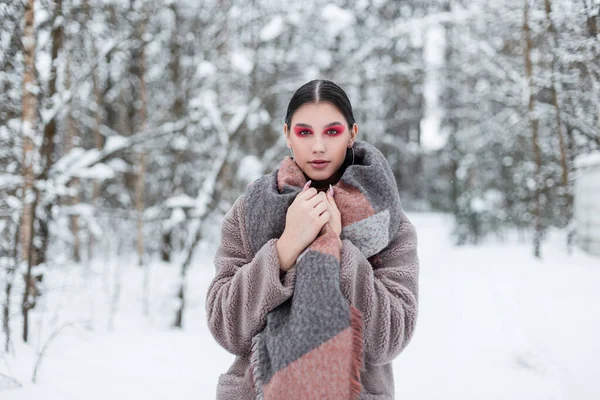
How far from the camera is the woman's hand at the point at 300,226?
45.2 inches

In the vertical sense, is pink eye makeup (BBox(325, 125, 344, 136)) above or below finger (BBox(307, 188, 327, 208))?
above

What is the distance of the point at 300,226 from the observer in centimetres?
115

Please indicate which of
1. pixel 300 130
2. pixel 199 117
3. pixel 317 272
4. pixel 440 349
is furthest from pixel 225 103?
pixel 317 272

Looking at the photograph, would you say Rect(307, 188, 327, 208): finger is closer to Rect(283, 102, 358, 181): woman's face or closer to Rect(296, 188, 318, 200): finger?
Rect(296, 188, 318, 200): finger

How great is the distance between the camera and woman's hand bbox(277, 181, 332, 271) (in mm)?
1147

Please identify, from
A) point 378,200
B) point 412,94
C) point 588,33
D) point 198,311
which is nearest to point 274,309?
point 378,200

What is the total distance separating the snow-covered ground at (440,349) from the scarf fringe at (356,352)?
6.47ft

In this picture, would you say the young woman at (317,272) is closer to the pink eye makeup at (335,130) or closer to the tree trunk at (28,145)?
the pink eye makeup at (335,130)

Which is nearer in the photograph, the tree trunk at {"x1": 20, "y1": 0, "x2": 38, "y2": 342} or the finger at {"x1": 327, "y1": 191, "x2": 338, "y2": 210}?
the finger at {"x1": 327, "y1": 191, "x2": 338, "y2": 210}

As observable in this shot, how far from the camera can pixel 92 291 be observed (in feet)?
18.8

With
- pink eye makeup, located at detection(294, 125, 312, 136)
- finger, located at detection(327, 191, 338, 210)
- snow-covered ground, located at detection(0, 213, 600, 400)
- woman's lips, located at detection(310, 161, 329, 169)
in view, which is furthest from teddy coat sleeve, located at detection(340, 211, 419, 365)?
snow-covered ground, located at detection(0, 213, 600, 400)

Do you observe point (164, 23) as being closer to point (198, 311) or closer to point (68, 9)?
point (68, 9)

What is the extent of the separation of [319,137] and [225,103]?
6.60 m

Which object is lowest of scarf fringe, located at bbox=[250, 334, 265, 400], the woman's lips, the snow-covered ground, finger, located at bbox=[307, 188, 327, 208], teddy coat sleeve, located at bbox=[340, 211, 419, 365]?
the snow-covered ground
